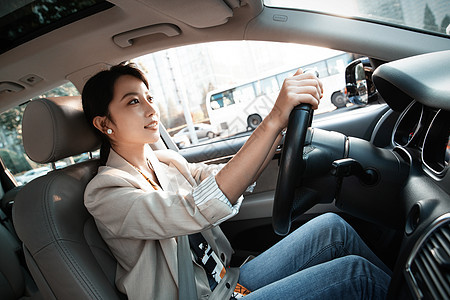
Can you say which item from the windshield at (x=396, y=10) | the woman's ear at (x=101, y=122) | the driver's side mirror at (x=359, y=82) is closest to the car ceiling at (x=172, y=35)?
the windshield at (x=396, y=10)

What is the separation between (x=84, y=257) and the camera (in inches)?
39.4

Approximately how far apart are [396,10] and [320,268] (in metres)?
1.03

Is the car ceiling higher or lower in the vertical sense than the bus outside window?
higher

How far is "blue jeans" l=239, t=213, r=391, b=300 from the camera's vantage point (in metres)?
0.94

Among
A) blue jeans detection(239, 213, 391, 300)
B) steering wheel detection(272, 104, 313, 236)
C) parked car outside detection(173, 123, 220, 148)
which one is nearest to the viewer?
steering wheel detection(272, 104, 313, 236)

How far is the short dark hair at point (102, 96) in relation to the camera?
1.24 meters

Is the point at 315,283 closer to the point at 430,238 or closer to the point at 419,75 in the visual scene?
the point at 430,238

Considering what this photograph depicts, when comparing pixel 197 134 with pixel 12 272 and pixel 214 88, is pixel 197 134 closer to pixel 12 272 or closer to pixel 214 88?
pixel 214 88

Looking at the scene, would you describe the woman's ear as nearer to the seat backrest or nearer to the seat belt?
the seat backrest

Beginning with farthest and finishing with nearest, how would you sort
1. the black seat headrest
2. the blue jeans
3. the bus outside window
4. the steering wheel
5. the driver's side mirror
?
the bus outside window < the driver's side mirror < the black seat headrest < the blue jeans < the steering wheel

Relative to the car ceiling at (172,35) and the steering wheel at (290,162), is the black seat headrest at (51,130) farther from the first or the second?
the steering wheel at (290,162)

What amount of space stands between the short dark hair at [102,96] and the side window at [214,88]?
549 mm

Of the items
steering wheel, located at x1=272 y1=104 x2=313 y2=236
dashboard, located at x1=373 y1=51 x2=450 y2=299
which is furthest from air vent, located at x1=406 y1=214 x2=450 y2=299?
steering wheel, located at x1=272 y1=104 x2=313 y2=236

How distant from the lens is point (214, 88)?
3229 mm
